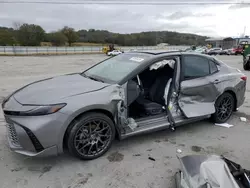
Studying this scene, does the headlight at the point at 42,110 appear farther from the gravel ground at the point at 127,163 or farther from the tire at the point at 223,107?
the tire at the point at 223,107

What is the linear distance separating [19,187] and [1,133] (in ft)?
5.25

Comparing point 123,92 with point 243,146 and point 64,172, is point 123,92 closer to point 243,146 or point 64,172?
point 64,172

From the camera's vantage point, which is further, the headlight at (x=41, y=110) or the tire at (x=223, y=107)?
the tire at (x=223, y=107)

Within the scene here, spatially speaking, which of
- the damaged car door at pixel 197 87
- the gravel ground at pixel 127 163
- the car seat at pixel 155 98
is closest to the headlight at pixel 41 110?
the gravel ground at pixel 127 163

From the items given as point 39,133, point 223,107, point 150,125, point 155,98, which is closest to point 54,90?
point 39,133

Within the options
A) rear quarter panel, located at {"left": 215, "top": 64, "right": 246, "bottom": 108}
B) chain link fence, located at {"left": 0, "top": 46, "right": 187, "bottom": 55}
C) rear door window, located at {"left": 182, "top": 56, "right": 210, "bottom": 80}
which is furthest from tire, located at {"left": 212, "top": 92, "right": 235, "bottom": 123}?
chain link fence, located at {"left": 0, "top": 46, "right": 187, "bottom": 55}

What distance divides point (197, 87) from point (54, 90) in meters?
2.44

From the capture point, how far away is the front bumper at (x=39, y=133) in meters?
2.34

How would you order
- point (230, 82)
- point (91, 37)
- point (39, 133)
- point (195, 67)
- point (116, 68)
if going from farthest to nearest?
point (91, 37) → point (230, 82) → point (195, 67) → point (116, 68) → point (39, 133)

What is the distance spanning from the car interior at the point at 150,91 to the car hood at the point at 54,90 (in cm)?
60

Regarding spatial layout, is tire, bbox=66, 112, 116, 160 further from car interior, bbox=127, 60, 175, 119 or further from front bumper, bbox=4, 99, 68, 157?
car interior, bbox=127, 60, 175, 119

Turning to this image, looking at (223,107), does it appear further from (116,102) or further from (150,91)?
(116,102)

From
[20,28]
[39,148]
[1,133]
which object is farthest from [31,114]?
[20,28]

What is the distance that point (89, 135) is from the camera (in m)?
2.72
